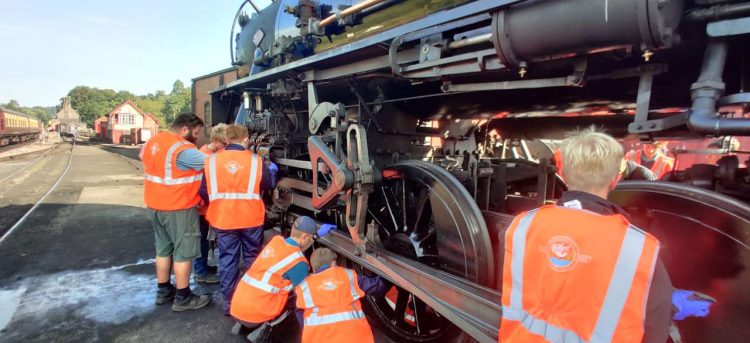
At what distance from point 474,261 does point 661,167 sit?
226 inches

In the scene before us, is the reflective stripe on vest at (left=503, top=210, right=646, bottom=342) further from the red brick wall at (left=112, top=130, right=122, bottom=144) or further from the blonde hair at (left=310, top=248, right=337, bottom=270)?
the red brick wall at (left=112, top=130, right=122, bottom=144)

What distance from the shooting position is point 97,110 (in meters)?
79.8

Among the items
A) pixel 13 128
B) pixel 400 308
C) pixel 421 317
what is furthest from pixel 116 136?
pixel 421 317

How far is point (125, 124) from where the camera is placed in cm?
4634

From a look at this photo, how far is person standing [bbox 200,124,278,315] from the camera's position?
3.10 meters

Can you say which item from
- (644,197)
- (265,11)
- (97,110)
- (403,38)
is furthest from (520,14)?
(97,110)

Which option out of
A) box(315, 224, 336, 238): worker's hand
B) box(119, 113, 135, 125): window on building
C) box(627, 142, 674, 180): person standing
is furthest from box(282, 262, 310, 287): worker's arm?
box(119, 113, 135, 125): window on building

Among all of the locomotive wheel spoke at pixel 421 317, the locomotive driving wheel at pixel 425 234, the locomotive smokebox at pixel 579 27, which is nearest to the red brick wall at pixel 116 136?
the locomotive driving wheel at pixel 425 234

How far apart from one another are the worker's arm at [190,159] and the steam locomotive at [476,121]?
0.74 meters

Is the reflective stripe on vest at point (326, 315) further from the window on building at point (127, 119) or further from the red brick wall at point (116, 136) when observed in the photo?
the window on building at point (127, 119)

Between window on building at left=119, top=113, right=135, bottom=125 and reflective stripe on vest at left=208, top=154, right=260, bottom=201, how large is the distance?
5154 centimetres

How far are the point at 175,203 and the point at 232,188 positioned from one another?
0.54 meters

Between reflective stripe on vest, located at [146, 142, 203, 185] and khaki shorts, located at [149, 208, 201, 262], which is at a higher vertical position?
reflective stripe on vest, located at [146, 142, 203, 185]

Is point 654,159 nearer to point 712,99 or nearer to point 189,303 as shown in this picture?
point 712,99
